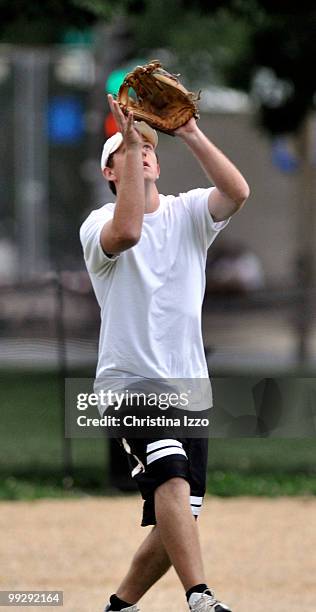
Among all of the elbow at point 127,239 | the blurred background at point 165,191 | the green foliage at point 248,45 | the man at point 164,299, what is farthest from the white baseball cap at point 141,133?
the green foliage at point 248,45

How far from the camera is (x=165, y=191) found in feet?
71.9

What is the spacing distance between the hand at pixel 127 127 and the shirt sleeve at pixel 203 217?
0.41 metres

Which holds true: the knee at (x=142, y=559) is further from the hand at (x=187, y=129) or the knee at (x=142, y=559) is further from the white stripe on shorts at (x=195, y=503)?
the hand at (x=187, y=129)

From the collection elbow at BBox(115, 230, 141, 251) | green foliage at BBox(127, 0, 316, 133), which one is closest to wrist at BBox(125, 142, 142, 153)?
elbow at BBox(115, 230, 141, 251)

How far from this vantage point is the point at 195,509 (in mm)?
5012

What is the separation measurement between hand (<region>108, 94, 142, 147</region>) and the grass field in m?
4.92

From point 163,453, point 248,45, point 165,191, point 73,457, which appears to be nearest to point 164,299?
point 163,453

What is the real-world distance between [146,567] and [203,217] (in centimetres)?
137

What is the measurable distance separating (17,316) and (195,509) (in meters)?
7.25

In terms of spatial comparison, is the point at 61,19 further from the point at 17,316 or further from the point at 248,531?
the point at 248,531

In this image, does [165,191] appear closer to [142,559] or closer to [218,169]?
[142,559]

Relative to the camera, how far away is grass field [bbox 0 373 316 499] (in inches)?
384

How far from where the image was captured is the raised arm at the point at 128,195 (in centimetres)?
→ 465

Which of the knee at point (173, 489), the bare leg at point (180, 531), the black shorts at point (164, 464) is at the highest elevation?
the black shorts at point (164, 464)
